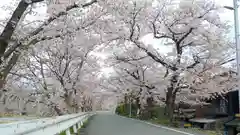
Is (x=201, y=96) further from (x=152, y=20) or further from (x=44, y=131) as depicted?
(x=44, y=131)

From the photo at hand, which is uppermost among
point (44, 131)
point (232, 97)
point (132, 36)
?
point (132, 36)

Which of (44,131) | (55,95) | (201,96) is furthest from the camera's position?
(201,96)

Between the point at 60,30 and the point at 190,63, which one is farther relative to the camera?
the point at 190,63

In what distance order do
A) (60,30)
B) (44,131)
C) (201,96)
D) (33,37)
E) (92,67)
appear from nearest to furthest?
1. (44,131)
2. (33,37)
3. (60,30)
4. (201,96)
5. (92,67)

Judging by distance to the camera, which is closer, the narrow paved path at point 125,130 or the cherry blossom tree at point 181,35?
the narrow paved path at point 125,130

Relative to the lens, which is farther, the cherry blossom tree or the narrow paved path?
the cherry blossom tree

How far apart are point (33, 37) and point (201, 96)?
20708mm

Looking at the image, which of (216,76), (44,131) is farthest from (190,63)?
(44,131)

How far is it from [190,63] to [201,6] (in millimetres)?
4636

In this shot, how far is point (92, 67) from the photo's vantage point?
33656 millimetres

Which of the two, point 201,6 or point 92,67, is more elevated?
point 201,6

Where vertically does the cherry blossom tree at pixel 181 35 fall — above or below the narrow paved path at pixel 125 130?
above

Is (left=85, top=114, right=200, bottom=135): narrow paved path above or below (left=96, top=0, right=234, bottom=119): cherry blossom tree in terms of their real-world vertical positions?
below

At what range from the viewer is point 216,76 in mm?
26375
